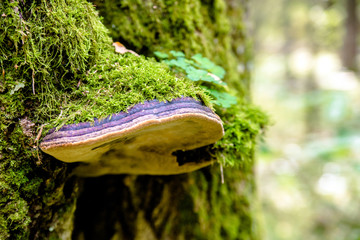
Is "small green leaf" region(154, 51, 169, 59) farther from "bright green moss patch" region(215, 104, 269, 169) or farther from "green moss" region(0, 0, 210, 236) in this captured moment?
"bright green moss patch" region(215, 104, 269, 169)

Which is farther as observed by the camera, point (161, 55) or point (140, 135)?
point (161, 55)

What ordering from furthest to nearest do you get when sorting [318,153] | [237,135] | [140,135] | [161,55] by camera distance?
[318,153], [161,55], [237,135], [140,135]

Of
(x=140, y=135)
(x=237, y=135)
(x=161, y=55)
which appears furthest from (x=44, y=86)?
(x=237, y=135)

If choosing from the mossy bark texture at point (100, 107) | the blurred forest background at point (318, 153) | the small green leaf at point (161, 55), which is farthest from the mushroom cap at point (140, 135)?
the blurred forest background at point (318, 153)

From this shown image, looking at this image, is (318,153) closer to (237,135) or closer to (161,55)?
(237,135)

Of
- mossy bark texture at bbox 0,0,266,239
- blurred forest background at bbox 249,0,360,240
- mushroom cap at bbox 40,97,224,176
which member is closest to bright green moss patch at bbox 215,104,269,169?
mossy bark texture at bbox 0,0,266,239

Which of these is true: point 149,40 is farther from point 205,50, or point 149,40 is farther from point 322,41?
point 322,41

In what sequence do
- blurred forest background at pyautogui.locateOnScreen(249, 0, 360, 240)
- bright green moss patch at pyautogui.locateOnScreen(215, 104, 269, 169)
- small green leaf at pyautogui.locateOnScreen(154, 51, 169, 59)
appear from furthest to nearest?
blurred forest background at pyautogui.locateOnScreen(249, 0, 360, 240) < small green leaf at pyautogui.locateOnScreen(154, 51, 169, 59) < bright green moss patch at pyautogui.locateOnScreen(215, 104, 269, 169)
